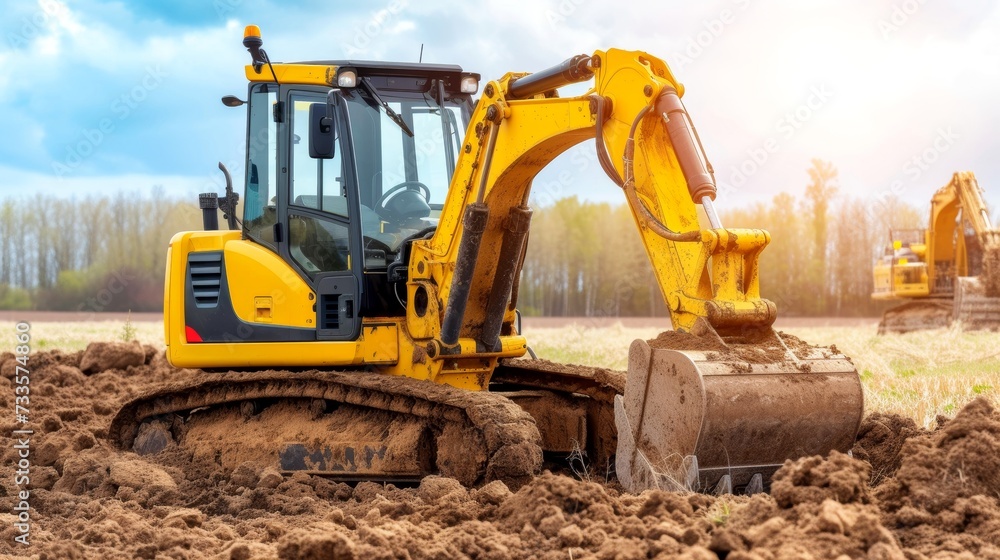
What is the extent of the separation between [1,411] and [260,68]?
5.12 meters

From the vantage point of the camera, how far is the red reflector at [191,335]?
8.36 metres

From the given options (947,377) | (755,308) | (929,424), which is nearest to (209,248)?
(755,308)

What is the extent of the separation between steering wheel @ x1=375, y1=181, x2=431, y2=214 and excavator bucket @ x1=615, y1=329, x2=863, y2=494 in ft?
8.40

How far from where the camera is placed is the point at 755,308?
5.59 m

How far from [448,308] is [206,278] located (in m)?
2.42

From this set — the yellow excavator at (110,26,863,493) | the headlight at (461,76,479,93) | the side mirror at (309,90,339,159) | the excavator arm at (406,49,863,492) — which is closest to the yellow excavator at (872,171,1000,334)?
the headlight at (461,76,479,93)

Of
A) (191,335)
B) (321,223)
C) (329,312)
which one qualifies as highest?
(321,223)

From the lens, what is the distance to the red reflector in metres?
8.36

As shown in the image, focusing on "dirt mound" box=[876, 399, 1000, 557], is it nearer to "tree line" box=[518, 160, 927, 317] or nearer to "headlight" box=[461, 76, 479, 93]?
"headlight" box=[461, 76, 479, 93]

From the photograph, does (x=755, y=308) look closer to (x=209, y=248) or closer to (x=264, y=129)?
(x=264, y=129)

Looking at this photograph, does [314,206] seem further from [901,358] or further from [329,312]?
[901,358]

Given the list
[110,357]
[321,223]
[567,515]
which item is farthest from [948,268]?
[567,515]

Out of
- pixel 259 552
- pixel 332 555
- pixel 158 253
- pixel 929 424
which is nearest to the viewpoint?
pixel 332 555

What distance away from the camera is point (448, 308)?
720cm
